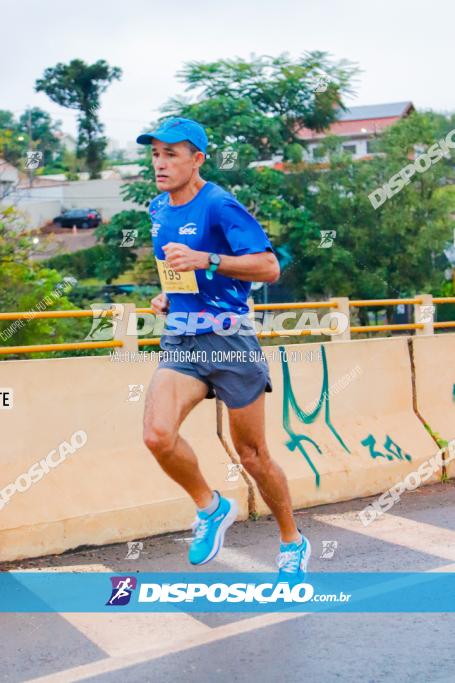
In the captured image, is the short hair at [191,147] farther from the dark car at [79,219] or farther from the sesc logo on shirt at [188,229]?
the dark car at [79,219]

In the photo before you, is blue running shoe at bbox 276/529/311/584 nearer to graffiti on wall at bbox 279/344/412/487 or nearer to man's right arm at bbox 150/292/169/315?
man's right arm at bbox 150/292/169/315

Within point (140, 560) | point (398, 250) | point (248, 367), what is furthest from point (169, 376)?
point (398, 250)

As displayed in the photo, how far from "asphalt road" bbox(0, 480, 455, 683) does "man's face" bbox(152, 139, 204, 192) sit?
223 cm

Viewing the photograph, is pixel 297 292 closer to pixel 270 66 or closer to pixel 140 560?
pixel 270 66

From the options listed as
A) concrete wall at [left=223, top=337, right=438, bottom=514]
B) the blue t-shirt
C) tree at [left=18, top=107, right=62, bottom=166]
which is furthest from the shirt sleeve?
tree at [left=18, top=107, right=62, bottom=166]

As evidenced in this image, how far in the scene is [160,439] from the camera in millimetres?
4699

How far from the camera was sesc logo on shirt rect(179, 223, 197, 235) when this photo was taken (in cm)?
479

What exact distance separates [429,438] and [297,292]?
3473 centimetres

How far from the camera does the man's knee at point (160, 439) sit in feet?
15.4

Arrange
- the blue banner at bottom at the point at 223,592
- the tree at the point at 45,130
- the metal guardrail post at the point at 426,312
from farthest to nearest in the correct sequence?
the tree at the point at 45,130
the metal guardrail post at the point at 426,312
the blue banner at bottom at the point at 223,592

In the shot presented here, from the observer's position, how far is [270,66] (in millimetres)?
41406

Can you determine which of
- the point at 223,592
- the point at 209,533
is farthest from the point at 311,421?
the point at 209,533

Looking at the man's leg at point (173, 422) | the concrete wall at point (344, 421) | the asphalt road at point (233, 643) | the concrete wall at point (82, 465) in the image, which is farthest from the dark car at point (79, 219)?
the man's leg at point (173, 422)

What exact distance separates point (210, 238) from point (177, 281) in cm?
26
